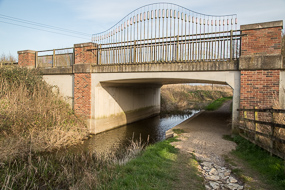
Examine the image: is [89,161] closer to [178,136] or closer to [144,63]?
[178,136]

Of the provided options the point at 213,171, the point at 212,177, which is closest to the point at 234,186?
the point at 212,177

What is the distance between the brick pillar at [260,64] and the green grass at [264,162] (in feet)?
5.66

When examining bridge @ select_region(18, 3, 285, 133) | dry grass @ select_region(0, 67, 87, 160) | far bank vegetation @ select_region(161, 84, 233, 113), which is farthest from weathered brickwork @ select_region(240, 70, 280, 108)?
far bank vegetation @ select_region(161, 84, 233, 113)

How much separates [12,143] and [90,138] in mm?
3566

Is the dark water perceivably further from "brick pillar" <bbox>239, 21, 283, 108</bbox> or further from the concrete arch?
"brick pillar" <bbox>239, 21, 283, 108</bbox>

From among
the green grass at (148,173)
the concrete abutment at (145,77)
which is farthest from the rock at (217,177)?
the concrete abutment at (145,77)

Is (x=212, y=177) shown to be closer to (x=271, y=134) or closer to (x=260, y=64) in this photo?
(x=271, y=134)

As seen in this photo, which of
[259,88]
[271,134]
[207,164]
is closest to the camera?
[271,134]

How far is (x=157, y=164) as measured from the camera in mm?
4602

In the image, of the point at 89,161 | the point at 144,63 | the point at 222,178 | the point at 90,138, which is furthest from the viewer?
the point at 90,138

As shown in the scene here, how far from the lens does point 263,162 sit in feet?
14.4

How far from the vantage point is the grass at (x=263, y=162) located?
3.64 metres

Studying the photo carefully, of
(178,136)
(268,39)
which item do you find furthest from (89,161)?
(268,39)

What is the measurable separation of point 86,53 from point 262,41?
7743 mm
